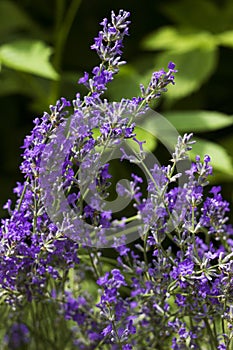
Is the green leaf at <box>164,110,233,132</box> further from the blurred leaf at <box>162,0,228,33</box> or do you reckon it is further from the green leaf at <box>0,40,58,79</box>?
the blurred leaf at <box>162,0,228,33</box>

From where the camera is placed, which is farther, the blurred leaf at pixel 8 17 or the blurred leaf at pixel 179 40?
the blurred leaf at pixel 8 17

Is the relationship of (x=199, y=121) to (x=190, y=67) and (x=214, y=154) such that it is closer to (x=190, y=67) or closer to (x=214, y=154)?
(x=214, y=154)

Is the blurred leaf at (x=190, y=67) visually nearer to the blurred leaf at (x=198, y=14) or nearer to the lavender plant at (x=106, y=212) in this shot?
the blurred leaf at (x=198, y=14)

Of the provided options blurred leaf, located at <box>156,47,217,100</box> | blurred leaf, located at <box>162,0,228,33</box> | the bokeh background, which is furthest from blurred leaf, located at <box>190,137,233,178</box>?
blurred leaf, located at <box>162,0,228,33</box>

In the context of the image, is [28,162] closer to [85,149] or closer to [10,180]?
[85,149]

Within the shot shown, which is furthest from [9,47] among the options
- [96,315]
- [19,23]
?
[96,315]

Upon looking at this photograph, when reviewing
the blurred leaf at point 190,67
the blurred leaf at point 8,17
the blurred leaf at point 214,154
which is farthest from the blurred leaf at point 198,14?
the blurred leaf at point 214,154

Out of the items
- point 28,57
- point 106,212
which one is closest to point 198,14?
point 28,57
